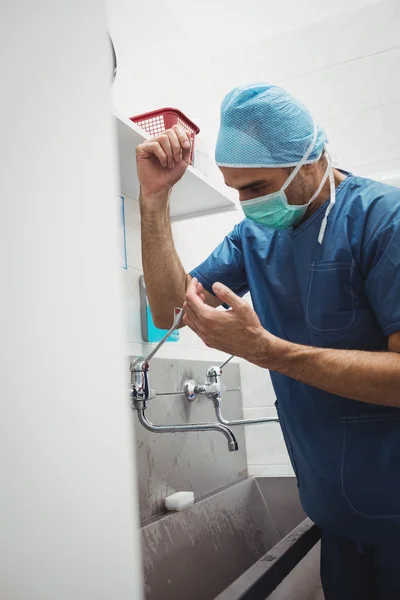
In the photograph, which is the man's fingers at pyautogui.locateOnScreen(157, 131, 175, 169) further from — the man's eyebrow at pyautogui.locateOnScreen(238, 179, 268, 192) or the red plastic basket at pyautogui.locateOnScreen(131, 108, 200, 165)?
the red plastic basket at pyautogui.locateOnScreen(131, 108, 200, 165)

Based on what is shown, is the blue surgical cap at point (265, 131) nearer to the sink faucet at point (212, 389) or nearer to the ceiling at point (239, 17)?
the sink faucet at point (212, 389)

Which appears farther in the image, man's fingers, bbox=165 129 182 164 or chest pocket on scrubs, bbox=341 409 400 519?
man's fingers, bbox=165 129 182 164

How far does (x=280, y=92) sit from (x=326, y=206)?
28 centimetres

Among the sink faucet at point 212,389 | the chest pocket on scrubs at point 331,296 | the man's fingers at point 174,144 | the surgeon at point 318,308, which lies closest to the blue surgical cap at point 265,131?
the surgeon at point 318,308

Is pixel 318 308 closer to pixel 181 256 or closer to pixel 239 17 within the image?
pixel 181 256

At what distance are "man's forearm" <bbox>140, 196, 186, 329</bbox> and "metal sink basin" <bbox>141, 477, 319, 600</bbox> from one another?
24.0 inches

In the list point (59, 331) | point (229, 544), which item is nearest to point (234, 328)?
point (59, 331)

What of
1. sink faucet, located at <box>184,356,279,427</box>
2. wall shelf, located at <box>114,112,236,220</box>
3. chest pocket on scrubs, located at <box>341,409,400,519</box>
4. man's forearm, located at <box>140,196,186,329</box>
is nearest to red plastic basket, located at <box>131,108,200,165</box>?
wall shelf, located at <box>114,112,236,220</box>

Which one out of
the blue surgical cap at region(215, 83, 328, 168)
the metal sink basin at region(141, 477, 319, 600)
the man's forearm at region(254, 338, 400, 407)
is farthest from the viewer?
the blue surgical cap at region(215, 83, 328, 168)

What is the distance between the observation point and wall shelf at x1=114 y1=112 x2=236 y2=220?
4.86 ft

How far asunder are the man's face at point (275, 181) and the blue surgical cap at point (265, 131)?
2cm

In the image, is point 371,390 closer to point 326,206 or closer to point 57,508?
point 326,206

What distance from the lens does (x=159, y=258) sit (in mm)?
1394

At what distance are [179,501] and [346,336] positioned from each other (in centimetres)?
78
